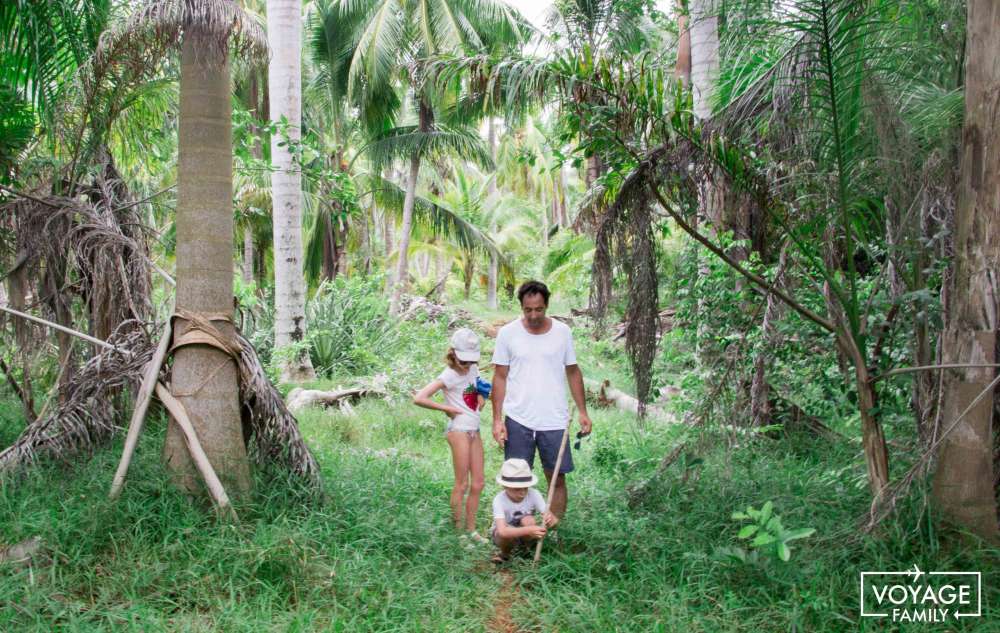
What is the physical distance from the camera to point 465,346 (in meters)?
5.02

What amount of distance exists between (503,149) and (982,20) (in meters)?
30.0

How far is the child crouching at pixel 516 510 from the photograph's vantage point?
4414mm

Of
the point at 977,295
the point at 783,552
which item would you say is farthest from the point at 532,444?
the point at 977,295

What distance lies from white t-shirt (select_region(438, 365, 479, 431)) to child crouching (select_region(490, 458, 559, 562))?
23.4 inches

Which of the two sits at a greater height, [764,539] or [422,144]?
[422,144]

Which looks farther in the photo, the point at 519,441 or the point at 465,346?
the point at 465,346

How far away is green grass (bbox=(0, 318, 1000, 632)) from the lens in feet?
12.0

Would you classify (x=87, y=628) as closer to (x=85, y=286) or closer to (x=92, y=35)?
(x=85, y=286)

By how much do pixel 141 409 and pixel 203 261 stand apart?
3.14 ft

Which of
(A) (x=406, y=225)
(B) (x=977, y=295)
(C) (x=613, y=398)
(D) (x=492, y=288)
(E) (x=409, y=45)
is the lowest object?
(C) (x=613, y=398)

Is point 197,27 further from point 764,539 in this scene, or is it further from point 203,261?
point 764,539

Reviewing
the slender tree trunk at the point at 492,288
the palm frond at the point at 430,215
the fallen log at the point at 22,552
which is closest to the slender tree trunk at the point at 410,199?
the palm frond at the point at 430,215
